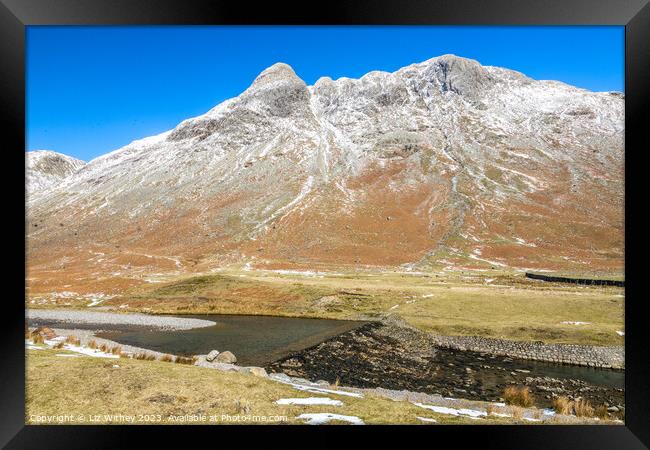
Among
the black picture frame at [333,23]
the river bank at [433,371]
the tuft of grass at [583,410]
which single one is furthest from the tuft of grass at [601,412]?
the black picture frame at [333,23]

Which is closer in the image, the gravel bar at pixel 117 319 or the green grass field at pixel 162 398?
the green grass field at pixel 162 398

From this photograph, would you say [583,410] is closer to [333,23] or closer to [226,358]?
[226,358]

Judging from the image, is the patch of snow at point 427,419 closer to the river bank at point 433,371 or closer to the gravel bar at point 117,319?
the river bank at point 433,371

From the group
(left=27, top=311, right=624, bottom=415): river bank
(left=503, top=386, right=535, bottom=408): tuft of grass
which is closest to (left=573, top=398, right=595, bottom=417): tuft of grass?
(left=27, top=311, right=624, bottom=415): river bank

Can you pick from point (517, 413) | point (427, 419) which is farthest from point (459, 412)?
point (427, 419)

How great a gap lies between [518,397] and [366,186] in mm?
123154

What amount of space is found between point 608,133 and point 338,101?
116835mm

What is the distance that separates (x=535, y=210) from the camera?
4870 inches

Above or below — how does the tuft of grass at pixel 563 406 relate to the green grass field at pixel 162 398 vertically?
below

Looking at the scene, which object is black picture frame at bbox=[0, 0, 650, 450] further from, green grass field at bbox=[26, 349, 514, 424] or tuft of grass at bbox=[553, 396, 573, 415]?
tuft of grass at bbox=[553, 396, 573, 415]

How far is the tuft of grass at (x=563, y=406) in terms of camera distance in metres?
15.8

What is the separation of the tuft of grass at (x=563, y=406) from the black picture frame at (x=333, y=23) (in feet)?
26.5

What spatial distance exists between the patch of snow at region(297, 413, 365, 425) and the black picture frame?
2259mm

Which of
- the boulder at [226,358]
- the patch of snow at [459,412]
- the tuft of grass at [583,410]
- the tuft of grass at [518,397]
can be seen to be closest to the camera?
the patch of snow at [459,412]
